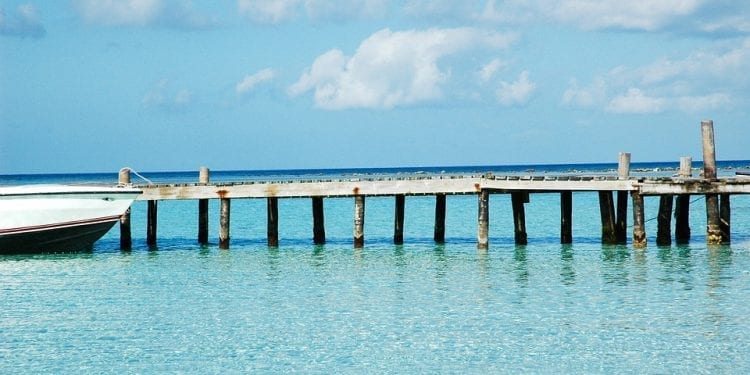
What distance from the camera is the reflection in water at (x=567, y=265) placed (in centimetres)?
2669

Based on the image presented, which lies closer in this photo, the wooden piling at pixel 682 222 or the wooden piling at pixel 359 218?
the wooden piling at pixel 359 218

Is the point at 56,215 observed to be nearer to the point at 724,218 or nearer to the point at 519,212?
the point at 519,212

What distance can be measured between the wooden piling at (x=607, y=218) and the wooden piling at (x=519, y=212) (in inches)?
90.8

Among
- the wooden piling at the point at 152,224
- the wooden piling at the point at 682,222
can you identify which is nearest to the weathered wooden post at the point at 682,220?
the wooden piling at the point at 682,222

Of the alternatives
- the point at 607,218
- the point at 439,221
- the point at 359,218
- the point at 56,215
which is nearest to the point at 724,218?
the point at 607,218

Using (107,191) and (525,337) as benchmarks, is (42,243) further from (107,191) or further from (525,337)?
(525,337)

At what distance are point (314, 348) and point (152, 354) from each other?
2722 mm

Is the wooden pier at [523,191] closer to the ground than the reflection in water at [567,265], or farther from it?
farther from it

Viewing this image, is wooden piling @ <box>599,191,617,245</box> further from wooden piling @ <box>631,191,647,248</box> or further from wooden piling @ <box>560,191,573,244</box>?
wooden piling @ <box>631,191,647,248</box>

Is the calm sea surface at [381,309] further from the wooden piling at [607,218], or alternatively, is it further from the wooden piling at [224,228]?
the wooden piling at [607,218]

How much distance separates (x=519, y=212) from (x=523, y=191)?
51.4 inches

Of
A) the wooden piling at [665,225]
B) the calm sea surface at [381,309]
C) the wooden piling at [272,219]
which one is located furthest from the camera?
the wooden piling at [272,219]

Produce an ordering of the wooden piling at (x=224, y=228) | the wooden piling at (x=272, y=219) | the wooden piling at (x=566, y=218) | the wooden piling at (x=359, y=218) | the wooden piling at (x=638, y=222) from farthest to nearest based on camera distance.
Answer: the wooden piling at (x=566, y=218), the wooden piling at (x=272, y=219), the wooden piling at (x=224, y=228), the wooden piling at (x=359, y=218), the wooden piling at (x=638, y=222)

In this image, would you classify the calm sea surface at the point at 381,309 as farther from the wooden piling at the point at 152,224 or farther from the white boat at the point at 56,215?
the wooden piling at the point at 152,224
